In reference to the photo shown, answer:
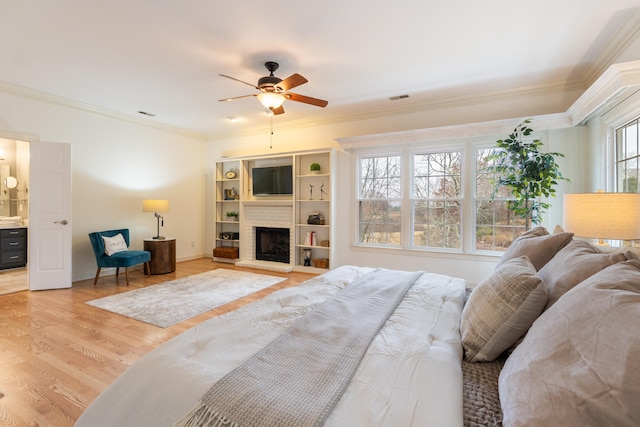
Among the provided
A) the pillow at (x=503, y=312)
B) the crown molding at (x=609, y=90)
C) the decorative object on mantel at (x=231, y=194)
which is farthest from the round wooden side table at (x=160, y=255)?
the crown molding at (x=609, y=90)

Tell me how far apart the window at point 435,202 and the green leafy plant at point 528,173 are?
39 cm

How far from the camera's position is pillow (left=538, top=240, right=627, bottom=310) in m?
1.17

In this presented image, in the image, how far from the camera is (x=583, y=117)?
3.29 m

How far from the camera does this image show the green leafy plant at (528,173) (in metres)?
3.58

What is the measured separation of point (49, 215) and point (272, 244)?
3.53 m

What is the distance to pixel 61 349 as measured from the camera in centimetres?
260

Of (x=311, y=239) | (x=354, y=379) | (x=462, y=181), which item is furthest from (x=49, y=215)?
(x=462, y=181)

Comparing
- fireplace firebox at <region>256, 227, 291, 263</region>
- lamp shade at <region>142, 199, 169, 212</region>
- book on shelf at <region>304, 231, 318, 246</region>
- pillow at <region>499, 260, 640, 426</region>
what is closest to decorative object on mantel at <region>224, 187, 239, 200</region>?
fireplace firebox at <region>256, 227, 291, 263</region>

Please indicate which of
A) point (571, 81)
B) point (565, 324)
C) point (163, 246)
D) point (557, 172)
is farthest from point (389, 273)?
point (163, 246)

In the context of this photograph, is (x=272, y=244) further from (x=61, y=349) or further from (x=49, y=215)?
(x=61, y=349)

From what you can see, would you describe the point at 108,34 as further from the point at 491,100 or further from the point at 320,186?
the point at 491,100

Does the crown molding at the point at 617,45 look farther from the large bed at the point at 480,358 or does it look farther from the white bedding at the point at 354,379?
the white bedding at the point at 354,379

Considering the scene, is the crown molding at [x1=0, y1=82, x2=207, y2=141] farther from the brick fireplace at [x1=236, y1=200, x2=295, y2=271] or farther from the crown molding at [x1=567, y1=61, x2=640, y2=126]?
the crown molding at [x1=567, y1=61, x2=640, y2=126]

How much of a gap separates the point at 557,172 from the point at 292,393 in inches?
163
